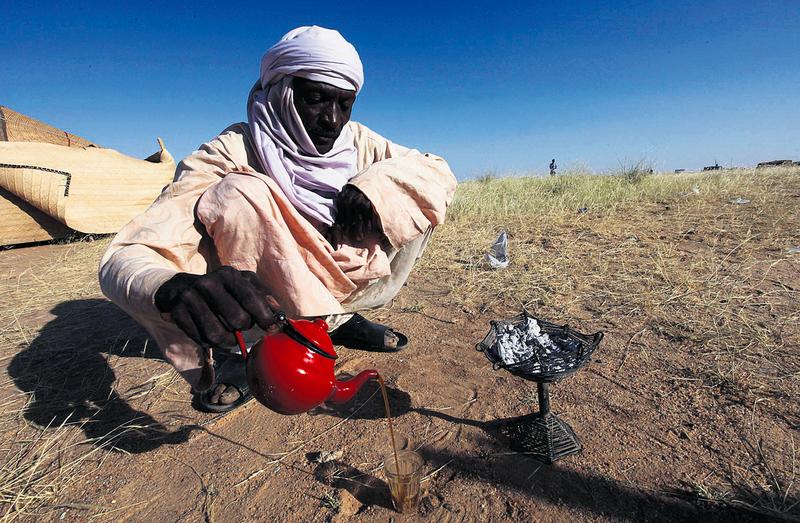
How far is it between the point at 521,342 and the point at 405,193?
0.96 metres

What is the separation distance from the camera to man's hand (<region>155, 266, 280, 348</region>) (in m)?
1.01

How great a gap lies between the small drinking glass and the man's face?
1580 millimetres

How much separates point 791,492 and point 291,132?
2414 mm

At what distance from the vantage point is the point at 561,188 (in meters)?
7.54

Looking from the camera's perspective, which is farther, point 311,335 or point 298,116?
point 298,116

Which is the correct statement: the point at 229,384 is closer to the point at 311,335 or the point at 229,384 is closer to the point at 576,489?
the point at 311,335

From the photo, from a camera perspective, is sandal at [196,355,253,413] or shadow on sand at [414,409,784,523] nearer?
shadow on sand at [414,409,784,523]

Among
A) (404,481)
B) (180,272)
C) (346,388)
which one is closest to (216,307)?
(180,272)

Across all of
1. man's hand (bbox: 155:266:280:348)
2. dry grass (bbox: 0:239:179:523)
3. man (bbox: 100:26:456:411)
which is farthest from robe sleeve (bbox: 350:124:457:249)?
dry grass (bbox: 0:239:179:523)

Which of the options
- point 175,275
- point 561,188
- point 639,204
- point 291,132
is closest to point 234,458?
point 175,275

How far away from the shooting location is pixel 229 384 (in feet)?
5.79

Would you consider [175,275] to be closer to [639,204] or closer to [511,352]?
[511,352]

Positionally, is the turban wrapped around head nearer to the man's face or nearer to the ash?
the man's face

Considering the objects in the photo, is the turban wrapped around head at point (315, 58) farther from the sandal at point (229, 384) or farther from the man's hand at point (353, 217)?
the sandal at point (229, 384)
